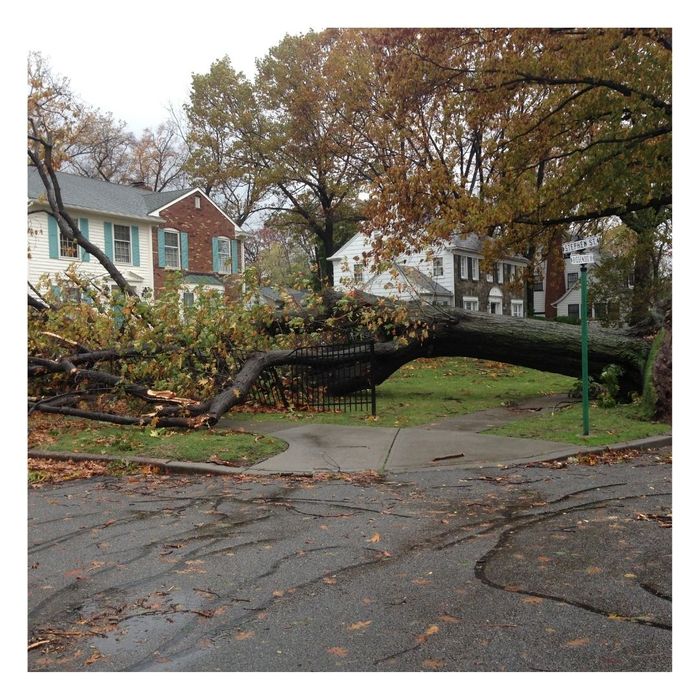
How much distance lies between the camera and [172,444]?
25.5ft

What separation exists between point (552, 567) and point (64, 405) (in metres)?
7.71

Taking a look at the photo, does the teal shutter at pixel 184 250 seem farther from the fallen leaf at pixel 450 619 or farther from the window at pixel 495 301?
the fallen leaf at pixel 450 619

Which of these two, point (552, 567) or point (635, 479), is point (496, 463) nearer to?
point (635, 479)

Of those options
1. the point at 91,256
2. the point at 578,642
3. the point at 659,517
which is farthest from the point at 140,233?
the point at 578,642

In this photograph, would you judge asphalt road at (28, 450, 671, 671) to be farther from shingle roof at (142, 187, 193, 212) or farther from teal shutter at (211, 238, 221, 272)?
teal shutter at (211, 238, 221, 272)

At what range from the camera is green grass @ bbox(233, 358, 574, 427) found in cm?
1055

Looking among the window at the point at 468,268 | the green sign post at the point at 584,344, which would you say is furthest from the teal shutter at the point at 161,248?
the green sign post at the point at 584,344

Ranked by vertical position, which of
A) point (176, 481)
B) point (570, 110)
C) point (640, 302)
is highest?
point (570, 110)

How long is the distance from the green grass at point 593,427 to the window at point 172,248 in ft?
72.0

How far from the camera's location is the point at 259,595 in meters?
3.54

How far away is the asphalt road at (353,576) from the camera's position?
9.34ft

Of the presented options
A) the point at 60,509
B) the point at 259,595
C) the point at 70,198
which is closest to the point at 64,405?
the point at 60,509

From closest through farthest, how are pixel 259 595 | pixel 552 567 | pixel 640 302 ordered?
pixel 259 595 < pixel 552 567 < pixel 640 302

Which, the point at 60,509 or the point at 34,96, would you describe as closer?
the point at 60,509
